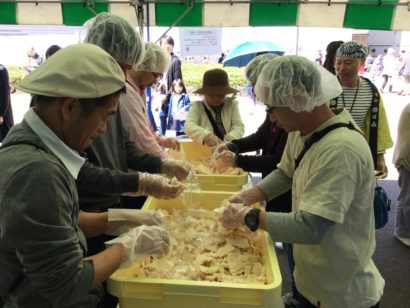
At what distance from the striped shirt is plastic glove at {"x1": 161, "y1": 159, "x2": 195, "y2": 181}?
1260mm

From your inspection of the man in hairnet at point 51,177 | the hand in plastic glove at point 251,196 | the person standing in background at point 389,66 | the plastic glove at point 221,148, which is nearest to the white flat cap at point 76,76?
the man in hairnet at point 51,177

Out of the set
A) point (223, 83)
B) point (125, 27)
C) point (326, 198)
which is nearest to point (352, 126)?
point (326, 198)

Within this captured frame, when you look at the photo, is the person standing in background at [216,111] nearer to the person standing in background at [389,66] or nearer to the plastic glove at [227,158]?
the plastic glove at [227,158]

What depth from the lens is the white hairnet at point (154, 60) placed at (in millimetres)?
2016

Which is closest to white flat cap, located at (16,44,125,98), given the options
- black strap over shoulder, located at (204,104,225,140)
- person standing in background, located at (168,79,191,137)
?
black strap over shoulder, located at (204,104,225,140)

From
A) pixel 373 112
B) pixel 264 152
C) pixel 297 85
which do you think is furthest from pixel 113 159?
pixel 373 112

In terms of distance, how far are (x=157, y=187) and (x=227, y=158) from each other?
2.07 ft

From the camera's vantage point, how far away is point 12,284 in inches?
32.7

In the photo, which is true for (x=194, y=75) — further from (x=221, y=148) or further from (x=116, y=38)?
(x=116, y=38)

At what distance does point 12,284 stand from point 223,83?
2021 millimetres

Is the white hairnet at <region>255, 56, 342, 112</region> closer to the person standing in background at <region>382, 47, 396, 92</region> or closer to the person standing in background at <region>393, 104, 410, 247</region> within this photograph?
the person standing in background at <region>393, 104, 410, 247</region>

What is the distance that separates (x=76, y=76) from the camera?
2.57 feet

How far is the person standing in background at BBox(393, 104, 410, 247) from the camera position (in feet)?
9.70

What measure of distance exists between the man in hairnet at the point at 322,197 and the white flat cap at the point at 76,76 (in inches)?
22.6
